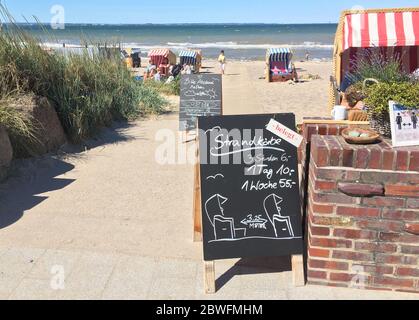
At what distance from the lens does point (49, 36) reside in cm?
780

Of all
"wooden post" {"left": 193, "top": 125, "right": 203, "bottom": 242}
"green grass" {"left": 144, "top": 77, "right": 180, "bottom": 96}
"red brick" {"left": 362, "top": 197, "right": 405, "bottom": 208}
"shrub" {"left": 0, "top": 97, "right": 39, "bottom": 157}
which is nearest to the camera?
"red brick" {"left": 362, "top": 197, "right": 405, "bottom": 208}

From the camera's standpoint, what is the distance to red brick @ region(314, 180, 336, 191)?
2.96 metres

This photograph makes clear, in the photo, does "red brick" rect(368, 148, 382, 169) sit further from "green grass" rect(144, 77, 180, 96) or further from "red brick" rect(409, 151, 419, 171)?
"green grass" rect(144, 77, 180, 96)

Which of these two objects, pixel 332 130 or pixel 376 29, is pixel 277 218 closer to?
pixel 332 130

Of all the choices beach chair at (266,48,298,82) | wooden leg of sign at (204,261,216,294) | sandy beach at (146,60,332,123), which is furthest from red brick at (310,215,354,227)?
beach chair at (266,48,298,82)

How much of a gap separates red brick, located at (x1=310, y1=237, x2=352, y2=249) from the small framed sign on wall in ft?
2.48

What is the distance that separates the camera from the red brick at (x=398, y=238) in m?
2.98

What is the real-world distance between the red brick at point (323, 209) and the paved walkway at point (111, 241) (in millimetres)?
609

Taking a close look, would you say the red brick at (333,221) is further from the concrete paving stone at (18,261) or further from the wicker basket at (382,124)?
the concrete paving stone at (18,261)

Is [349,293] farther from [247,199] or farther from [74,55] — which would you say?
[74,55]

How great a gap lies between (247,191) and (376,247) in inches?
38.7

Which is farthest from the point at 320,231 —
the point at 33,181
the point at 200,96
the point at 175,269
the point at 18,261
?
the point at 200,96

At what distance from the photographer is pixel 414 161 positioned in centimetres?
281

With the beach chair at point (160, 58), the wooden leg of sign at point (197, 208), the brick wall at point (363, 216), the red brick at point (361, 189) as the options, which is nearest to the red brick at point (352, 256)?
the brick wall at point (363, 216)
